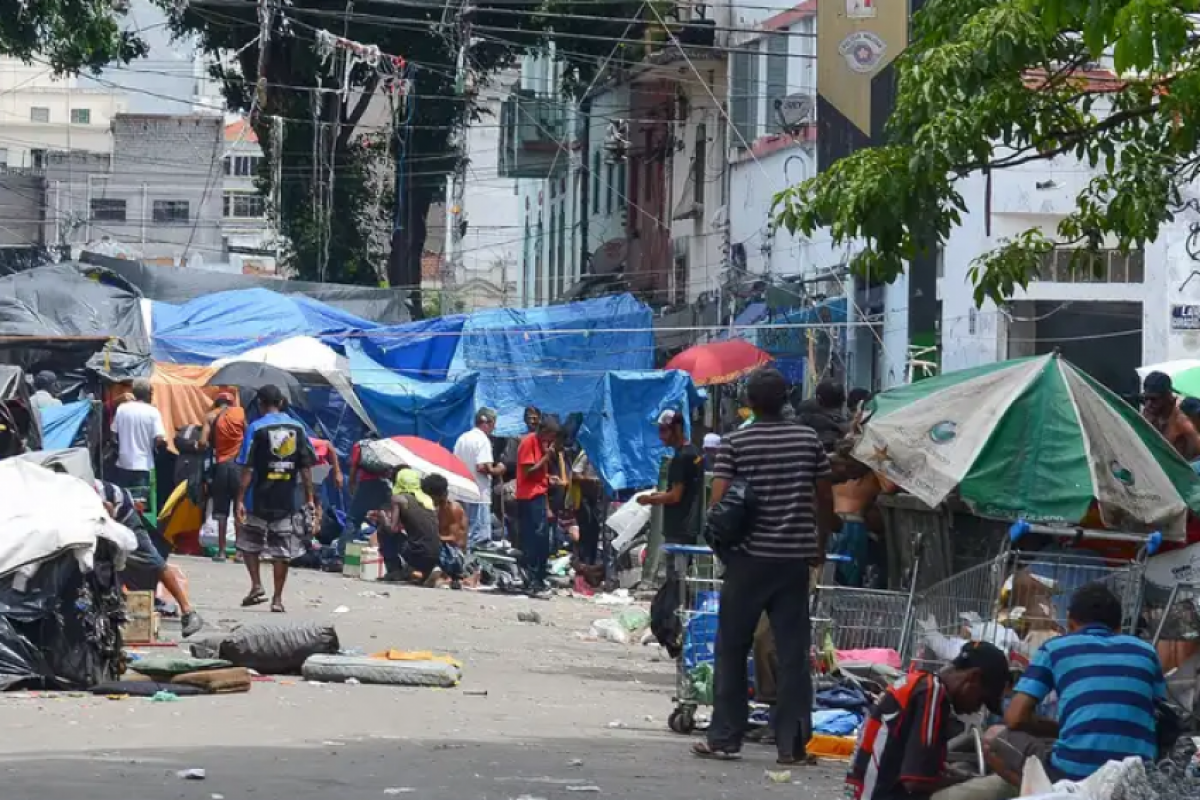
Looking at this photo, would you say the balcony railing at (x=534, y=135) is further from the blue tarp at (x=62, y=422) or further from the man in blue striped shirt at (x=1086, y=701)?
the man in blue striped shirt at (x=1086, y=701)

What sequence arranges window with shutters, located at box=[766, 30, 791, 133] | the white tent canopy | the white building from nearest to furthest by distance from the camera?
the white tent canopy < window with shutters, located at box=[766, 30, 791, 133] < the white building

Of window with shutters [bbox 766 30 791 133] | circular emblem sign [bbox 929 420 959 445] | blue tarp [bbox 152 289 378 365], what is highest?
window with shutters [bbox 766 30 791 133]

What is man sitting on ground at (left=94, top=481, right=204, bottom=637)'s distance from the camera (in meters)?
13.3

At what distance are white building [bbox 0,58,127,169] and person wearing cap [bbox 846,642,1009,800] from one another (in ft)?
358

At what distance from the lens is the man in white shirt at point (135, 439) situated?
70.8ft

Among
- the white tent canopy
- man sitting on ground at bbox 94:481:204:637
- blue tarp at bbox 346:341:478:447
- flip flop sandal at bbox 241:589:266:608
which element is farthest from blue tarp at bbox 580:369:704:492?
man sitting on ground at bbox 94:481:204:637

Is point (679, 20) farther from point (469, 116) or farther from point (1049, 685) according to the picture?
point (1049, 685)

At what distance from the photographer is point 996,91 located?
11594mm

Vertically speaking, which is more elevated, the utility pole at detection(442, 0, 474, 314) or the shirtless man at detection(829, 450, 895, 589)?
the utility pole at detection(442, 0, 474, 314)

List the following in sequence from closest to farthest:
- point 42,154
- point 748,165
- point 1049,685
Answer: point 1049,685 → point 748,165 → point 42,154

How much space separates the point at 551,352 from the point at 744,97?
31.2 feet

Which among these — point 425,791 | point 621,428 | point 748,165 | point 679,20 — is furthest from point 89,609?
point 679,20

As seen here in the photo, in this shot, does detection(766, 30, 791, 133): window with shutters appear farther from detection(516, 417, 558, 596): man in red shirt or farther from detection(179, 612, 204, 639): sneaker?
detection(179, 612, 204, 639): sneaker

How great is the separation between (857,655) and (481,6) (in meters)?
34.7
